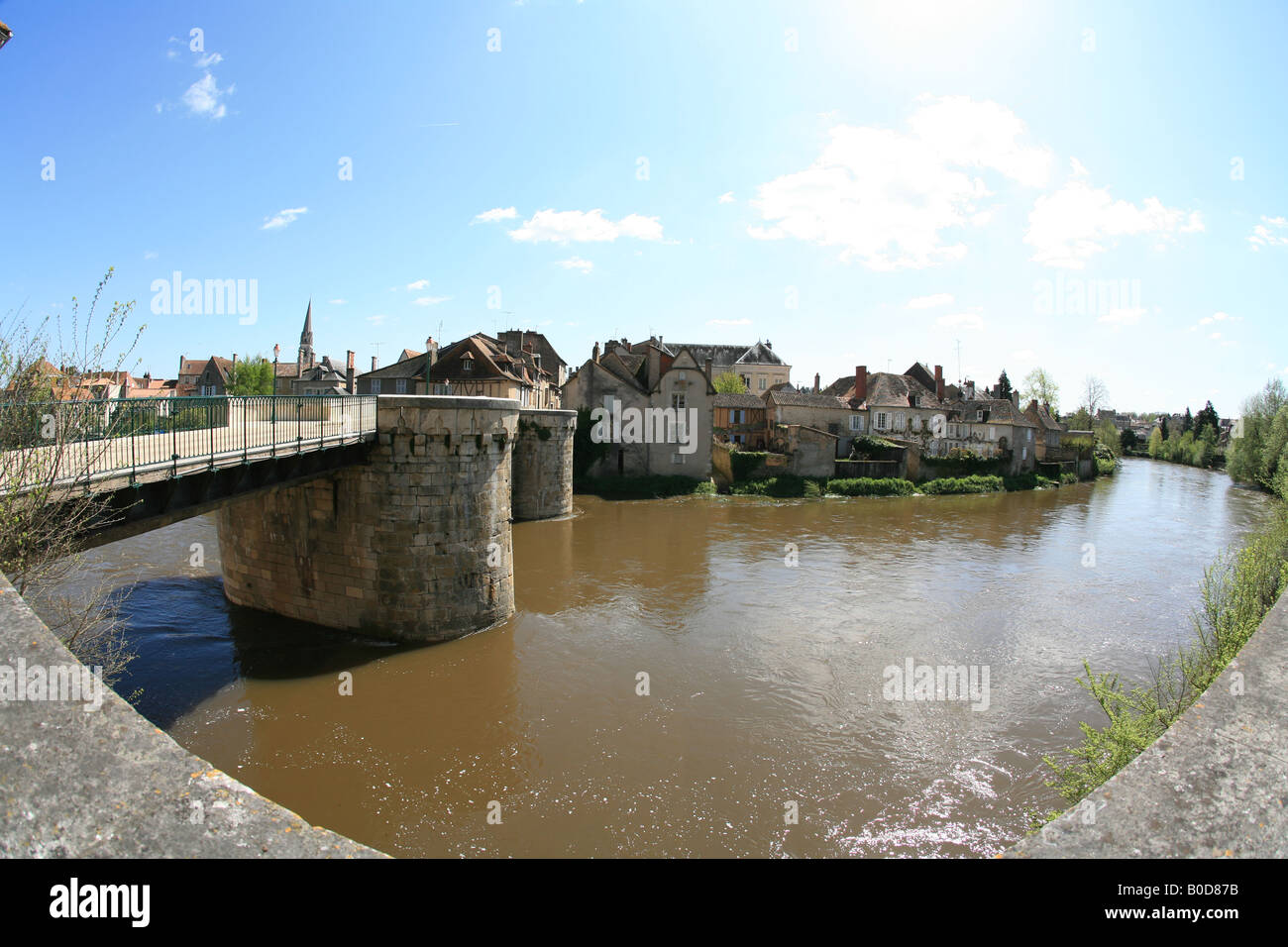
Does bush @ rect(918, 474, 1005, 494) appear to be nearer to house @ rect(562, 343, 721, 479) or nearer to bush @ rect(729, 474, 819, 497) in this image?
bush @ rect(729, 474, 819, 497)

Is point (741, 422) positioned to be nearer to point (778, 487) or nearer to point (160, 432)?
point (778, 487)

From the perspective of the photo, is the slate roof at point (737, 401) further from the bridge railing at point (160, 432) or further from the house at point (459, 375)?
the bridge railing at point (160, 432)

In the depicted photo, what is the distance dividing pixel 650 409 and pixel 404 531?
90.9 feet

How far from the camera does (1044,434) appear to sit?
62.9m

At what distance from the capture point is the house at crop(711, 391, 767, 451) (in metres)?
50.3

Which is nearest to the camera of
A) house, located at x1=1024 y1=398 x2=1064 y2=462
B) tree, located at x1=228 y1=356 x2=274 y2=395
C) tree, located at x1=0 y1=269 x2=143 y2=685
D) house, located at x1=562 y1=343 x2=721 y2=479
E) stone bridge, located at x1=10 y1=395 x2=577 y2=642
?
tree, located at x1=0 y1=269 x2=143 y2=685

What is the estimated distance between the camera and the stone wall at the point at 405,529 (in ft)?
48.8

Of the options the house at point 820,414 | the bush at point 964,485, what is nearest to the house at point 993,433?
the bush at point 964,485

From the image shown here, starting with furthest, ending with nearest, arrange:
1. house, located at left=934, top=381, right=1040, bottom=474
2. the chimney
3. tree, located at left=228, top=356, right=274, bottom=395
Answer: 1. tree, located at left=228, top=356, right=274, bottom=395
2. house, located at left=934, top=381, right=1040, bottom=474
3. the chimney

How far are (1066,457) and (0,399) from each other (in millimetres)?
70726

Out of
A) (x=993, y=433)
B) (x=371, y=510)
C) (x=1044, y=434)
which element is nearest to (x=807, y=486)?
(x=993, y=433)

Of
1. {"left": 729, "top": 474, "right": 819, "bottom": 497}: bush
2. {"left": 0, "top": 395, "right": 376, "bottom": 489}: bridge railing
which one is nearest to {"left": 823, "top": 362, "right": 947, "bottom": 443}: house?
{"left": 729, "top": 474, "right": 819, "bottom": 497}: bush

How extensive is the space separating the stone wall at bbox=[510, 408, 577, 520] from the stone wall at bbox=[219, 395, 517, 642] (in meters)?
14.8

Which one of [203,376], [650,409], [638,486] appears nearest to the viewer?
[638,486]
